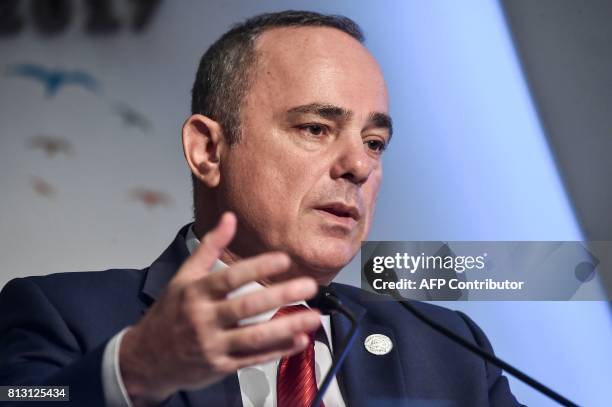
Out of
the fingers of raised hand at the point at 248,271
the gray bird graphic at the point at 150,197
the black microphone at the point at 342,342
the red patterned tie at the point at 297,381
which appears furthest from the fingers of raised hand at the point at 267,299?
the gray bird graphic at the point at 150,197

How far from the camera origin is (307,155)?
1.67 meters

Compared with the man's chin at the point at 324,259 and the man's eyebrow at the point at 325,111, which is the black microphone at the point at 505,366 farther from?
the man's eyebrow at the point at 325,111

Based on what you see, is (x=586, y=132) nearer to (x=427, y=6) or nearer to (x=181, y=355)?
(x=427, y=6)

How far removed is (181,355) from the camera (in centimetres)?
103

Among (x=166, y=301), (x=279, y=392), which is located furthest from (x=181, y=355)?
(x=279, y=392)

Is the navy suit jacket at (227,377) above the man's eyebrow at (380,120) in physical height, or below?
below

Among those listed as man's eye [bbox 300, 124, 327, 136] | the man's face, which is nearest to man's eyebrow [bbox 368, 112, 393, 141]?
the man's face

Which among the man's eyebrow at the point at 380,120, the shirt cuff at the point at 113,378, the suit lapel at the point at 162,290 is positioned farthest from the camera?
the man's eyebrow at the point at 380,120

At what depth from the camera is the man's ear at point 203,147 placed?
70.2 inches

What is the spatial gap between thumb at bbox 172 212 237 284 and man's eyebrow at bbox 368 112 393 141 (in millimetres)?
756

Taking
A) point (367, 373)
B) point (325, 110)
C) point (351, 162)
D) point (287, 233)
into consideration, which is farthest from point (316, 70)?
point (367, 373)

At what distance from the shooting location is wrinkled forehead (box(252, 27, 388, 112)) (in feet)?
5.57

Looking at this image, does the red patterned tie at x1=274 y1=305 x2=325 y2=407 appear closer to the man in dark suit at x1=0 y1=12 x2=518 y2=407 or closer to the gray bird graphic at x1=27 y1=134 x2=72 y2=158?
the man in dark suit at x1=0 y1=12 x2=518 y2=407

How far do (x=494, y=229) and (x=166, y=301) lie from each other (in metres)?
1.05
